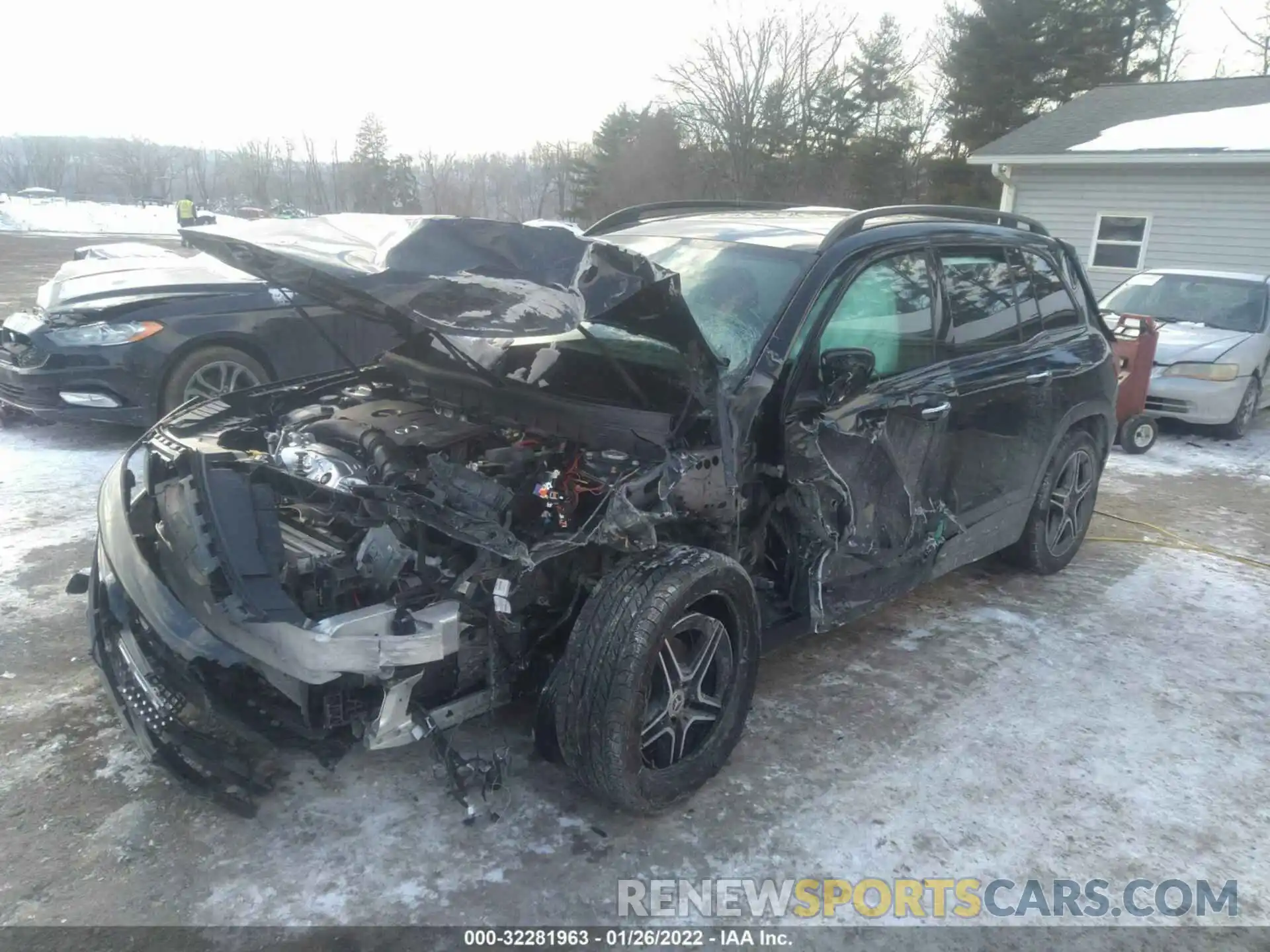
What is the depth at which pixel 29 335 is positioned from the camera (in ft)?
20.1

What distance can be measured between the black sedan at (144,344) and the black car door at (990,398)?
13.1 feet

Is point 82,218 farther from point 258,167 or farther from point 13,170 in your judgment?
point 13,170

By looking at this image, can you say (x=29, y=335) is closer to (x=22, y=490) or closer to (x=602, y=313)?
(x=22, y=490)

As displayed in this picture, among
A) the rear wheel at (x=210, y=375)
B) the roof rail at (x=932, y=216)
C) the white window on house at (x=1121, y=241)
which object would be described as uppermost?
the white window on house at (x=1121, y=241)

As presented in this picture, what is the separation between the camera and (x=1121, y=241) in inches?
591

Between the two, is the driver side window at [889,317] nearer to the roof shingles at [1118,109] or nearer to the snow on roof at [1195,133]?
the snow on roof at [1195,133]

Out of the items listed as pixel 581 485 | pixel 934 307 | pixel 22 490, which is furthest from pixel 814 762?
pixel 22 490

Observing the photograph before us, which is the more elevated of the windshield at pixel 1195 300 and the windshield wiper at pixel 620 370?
the windshield at pixel 1195 300

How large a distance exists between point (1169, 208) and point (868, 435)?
1414 cm

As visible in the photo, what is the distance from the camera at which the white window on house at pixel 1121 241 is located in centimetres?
1476

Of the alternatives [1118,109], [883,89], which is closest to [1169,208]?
[1118,109]

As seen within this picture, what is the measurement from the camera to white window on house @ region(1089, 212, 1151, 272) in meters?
14.8

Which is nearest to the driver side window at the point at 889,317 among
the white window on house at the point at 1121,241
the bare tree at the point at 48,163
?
the white window on house at the point at 1121,241

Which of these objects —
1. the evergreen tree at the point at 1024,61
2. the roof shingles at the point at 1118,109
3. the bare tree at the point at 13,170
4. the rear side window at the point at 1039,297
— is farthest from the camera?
the bare tree at the point at 13,170
